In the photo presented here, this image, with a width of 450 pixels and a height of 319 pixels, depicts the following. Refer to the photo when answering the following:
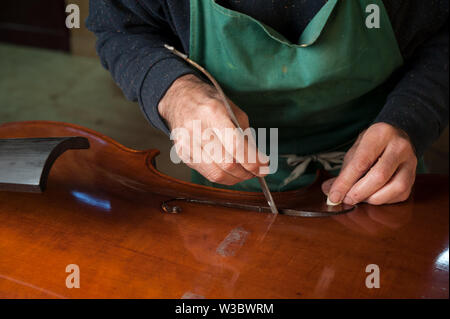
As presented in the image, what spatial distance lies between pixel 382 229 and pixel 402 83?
1.02 ft

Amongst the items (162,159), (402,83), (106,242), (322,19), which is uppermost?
(322,19)

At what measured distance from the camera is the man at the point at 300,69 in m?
0.70

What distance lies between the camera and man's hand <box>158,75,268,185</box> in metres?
0.62

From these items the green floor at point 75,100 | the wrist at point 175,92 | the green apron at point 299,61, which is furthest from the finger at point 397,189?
the green floor at point 75,100

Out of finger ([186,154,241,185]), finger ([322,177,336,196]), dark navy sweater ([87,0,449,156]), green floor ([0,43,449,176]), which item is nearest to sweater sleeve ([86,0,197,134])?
dark navy sweater ([87,0,449,156])

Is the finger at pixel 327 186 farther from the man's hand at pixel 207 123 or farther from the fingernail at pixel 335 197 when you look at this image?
the man's hand at pixel 207 123

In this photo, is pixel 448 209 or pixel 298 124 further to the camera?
pixel 298 124

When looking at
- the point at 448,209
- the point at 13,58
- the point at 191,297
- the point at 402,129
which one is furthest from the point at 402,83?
the point at 13,58

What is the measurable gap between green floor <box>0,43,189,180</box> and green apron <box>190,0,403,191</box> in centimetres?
106

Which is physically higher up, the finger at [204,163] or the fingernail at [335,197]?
the finger at [204,163]

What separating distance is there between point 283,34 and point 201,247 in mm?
416

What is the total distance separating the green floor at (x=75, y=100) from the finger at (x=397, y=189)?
1.20 m

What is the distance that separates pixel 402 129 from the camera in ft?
2.44
